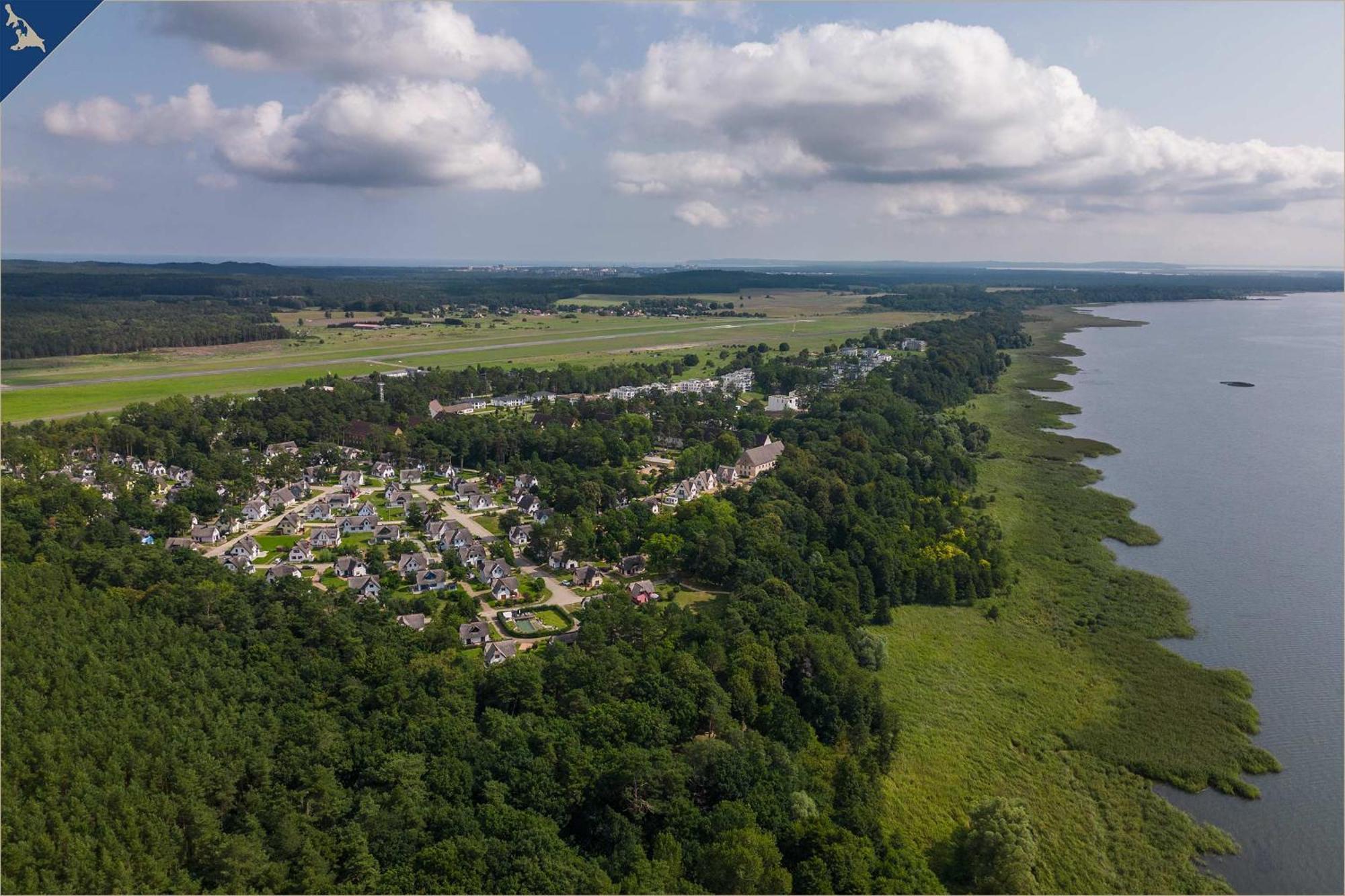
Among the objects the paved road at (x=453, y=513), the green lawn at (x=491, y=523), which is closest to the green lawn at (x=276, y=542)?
the paved road at (x=453, y=513)

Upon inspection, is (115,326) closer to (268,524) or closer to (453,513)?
(268,524)

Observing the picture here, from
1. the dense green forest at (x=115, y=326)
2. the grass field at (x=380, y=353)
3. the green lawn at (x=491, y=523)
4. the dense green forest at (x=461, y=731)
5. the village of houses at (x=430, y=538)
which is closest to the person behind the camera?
the dense green forest at (x=461, y=731)

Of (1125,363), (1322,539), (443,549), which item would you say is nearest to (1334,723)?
(1322,539)

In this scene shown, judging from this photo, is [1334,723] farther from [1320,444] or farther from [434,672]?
[1320,444]

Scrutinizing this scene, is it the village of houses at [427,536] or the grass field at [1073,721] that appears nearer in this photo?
the grass field at [1073,721]

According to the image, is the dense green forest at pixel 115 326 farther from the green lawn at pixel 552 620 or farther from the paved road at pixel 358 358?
the green lawn at pixel 552 620

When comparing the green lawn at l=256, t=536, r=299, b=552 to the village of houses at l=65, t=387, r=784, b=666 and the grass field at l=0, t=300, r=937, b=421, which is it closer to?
the village of houses at l=65, t=387, r=784, b=666
